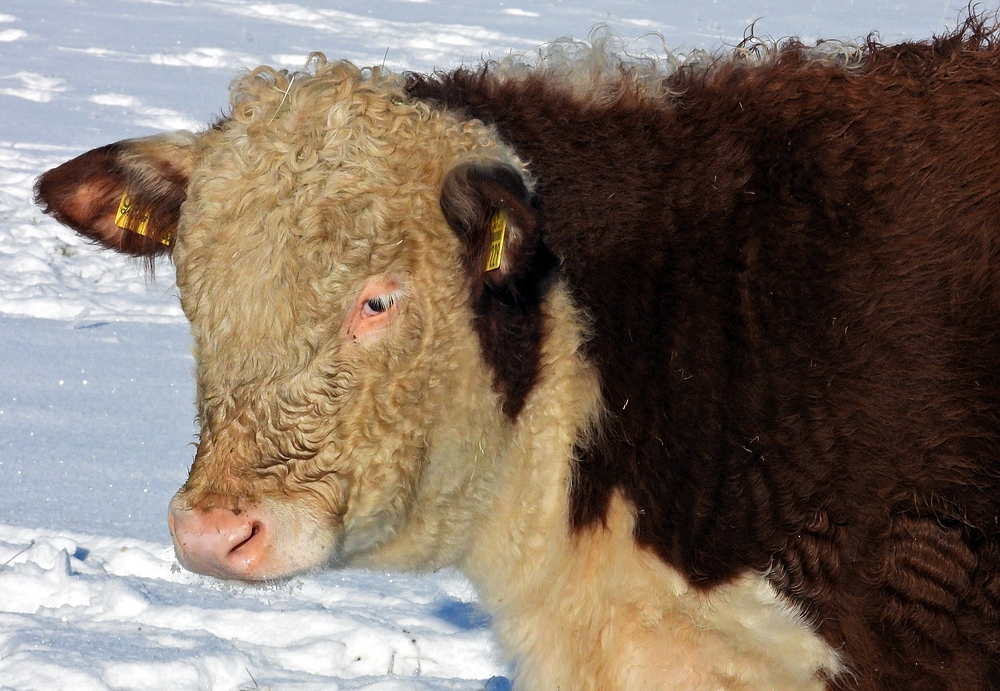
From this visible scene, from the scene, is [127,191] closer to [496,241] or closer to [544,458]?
[496,241]

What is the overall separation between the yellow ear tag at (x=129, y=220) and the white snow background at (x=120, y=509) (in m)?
0.78

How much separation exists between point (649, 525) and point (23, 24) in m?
14.7

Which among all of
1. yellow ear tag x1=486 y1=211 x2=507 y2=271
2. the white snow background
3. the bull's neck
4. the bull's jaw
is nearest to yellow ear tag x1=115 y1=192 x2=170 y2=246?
the white snow background

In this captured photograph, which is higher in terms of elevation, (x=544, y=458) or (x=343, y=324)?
(x=343, y=324)

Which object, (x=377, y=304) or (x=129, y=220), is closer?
(x=377, y=304)

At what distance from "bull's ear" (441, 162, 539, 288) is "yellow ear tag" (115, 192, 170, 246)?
0.94 m

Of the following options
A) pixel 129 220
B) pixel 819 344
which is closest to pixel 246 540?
pixel 129 220

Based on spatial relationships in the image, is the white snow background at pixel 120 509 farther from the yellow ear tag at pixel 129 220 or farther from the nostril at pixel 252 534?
the yellow ear tag at pixel 129 220

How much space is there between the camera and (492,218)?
217cm

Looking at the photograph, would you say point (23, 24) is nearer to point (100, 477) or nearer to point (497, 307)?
point (100, 477)

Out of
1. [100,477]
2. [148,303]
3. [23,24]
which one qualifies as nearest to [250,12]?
[23,24]

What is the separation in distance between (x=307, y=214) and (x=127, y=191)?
75 centimetres

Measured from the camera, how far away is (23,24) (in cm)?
1412

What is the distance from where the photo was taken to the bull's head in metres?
2.10
